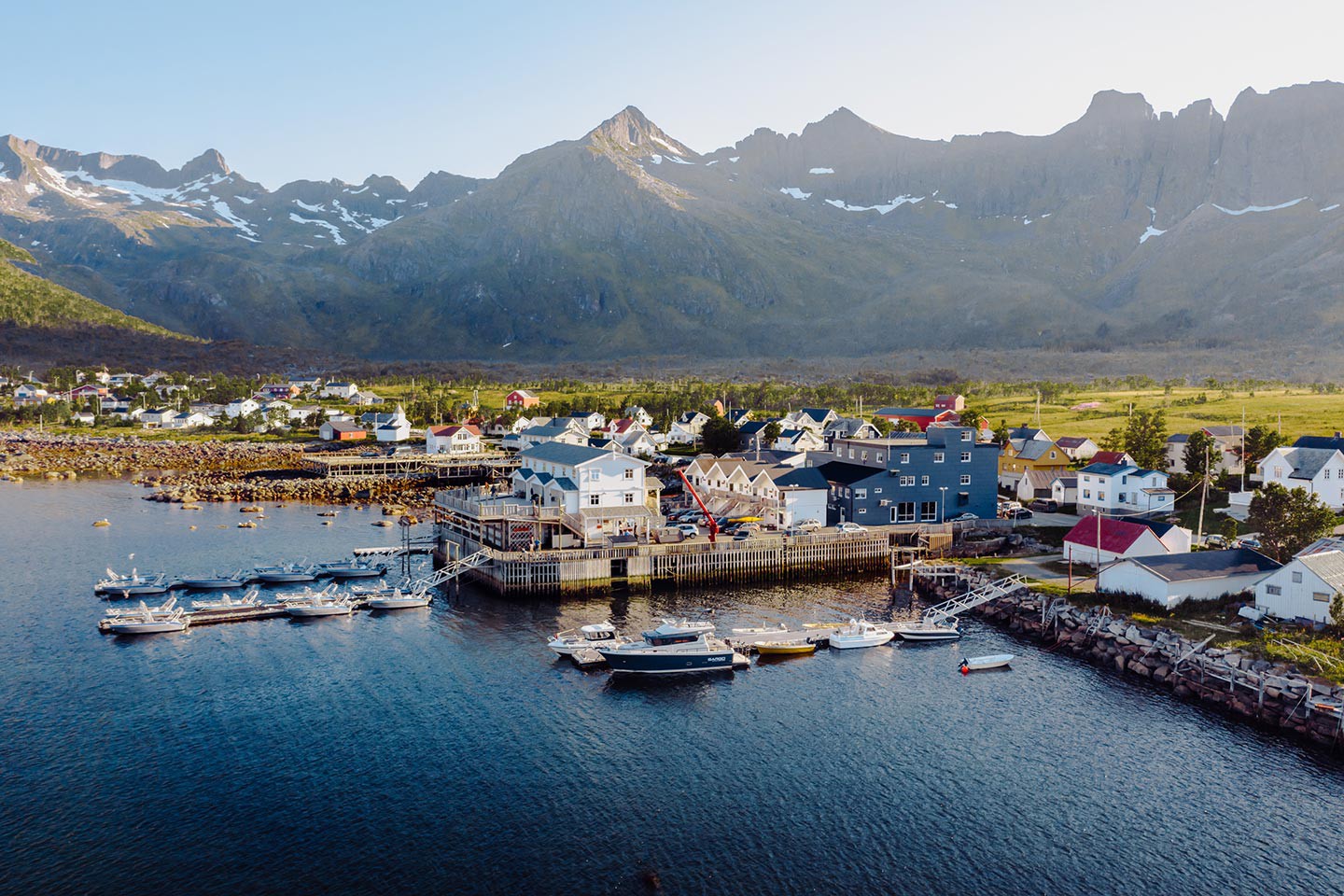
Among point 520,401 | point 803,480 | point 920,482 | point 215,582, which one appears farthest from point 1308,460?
point 520,401

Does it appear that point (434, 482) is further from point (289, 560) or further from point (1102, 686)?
point (1102, 686)

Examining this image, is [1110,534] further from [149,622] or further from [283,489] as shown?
[283,489]

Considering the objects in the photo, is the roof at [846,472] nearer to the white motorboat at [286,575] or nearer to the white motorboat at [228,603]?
the white motorboat at [286,575]

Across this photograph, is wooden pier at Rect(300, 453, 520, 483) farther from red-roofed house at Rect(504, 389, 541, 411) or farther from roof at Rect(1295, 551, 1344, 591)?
roof at Rect(1295, 551, 1344, 591)

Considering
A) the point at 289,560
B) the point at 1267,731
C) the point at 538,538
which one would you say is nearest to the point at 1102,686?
the point at 1267,731

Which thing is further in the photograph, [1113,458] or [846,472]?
[1113,458]

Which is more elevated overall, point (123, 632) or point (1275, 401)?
point (1275, 401)

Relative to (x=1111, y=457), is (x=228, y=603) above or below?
below

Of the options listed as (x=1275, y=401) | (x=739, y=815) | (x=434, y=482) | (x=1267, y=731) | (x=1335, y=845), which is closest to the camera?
(x=1335, y=845)
